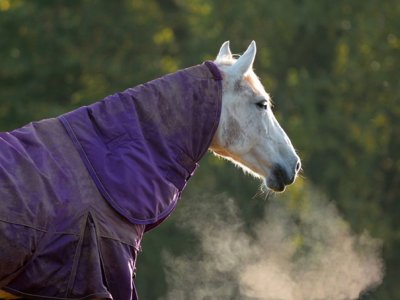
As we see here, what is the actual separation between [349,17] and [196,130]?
1347 cm

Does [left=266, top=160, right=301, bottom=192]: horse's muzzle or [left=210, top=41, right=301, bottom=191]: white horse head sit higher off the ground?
[left=210, top=41, right=301, bottom=191]: white horse head

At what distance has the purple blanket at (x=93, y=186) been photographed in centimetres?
469

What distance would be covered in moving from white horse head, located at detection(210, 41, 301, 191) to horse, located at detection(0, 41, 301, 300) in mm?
72

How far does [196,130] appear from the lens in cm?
525

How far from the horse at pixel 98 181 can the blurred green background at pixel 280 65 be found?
10.9m

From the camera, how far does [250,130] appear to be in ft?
18.4

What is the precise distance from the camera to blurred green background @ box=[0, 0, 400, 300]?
1678 cm

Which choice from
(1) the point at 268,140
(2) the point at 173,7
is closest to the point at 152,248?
(2) the point at 173,7

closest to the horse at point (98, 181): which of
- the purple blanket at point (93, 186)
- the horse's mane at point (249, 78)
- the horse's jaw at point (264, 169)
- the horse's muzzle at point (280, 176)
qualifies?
the purple blanket at point (93, 186)

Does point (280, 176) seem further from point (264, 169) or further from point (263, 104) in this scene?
point (263, 104)

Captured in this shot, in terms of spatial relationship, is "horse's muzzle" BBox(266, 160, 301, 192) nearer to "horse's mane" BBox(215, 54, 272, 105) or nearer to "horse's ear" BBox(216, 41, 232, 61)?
"horse's mane" BBox(215, 54, 272, 105)

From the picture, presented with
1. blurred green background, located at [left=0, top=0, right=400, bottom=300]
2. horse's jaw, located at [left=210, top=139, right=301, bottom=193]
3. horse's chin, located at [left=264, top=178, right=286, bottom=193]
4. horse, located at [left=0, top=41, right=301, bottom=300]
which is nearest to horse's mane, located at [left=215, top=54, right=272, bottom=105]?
horse, located at [left=0, top=41, right=301, bottom=300]

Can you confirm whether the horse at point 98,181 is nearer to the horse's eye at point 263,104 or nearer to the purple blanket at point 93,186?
the purple blanket at point 93,186

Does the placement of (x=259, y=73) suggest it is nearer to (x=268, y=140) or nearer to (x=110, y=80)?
(x=110, y=80)
